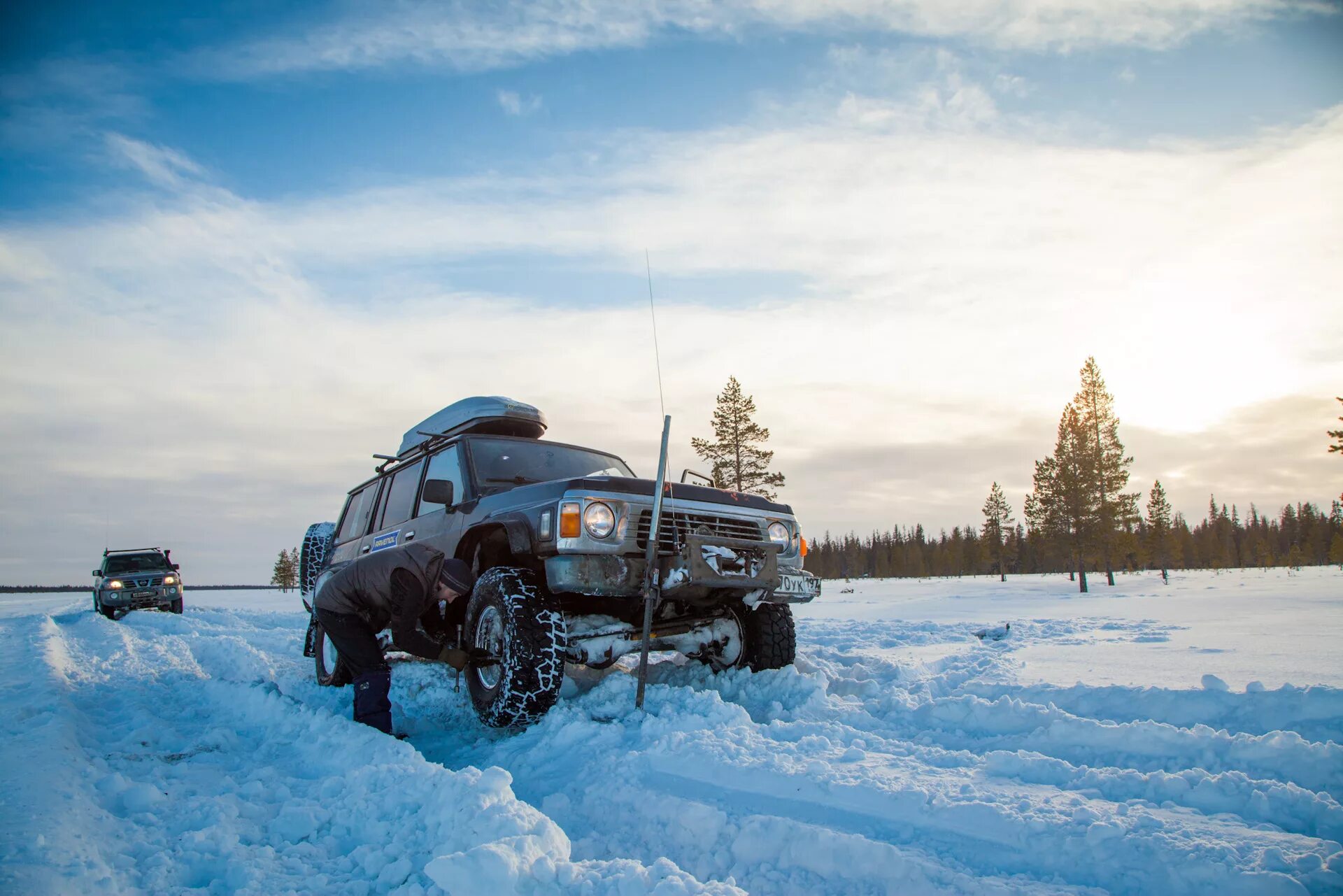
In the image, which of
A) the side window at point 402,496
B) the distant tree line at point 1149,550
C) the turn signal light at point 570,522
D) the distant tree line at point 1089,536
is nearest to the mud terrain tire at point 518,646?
the turn signal light at point 570,522

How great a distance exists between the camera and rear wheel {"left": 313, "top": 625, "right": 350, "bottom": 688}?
6.65 meters

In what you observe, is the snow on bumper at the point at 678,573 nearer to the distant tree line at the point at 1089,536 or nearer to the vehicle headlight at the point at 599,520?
the vehicle headlight at the point at 599,520

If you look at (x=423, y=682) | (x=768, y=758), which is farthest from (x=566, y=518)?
(x=423, y=682)

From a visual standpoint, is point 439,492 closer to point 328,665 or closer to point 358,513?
point 328,665

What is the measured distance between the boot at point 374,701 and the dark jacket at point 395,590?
Answer: 257 millimetres

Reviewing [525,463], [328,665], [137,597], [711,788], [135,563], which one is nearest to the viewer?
[711,788]

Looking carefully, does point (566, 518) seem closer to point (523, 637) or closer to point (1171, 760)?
point (523, 637)

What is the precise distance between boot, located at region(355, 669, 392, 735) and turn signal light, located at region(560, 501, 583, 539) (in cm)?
154

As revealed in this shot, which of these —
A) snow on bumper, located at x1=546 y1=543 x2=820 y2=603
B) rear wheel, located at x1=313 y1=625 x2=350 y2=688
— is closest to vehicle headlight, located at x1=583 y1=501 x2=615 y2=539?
snow on bumper, located at x1=546 y1=543 x2=820 y2=603

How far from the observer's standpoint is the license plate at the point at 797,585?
5.34 m

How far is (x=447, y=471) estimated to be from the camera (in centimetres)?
623

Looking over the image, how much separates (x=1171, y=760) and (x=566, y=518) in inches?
137

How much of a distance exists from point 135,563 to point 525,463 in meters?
19.4

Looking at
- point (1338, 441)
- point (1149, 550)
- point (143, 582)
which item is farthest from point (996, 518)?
point (143, 582)
